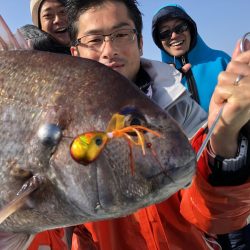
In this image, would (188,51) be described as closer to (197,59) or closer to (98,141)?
(197,59)

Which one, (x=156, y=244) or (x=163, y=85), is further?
(x=163, y=85)

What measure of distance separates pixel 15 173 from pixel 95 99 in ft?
1.46

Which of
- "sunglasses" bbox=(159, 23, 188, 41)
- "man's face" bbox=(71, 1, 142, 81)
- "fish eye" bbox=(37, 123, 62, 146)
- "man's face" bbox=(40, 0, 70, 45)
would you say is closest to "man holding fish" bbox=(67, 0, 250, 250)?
"man's face" bbox=(71, 1, 142, 81)

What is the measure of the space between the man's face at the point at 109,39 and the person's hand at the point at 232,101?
97cm

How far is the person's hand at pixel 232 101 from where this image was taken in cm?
169

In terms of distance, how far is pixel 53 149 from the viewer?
1450 mm

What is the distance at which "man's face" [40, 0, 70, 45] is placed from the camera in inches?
173

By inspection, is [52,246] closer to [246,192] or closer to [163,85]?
[246,192]

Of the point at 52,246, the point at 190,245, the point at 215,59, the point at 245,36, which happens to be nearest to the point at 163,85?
the point at 245,36

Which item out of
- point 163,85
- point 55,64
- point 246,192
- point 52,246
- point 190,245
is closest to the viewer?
point 55,64

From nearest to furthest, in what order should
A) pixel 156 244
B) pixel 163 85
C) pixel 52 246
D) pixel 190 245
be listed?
pixel 52 246 < pixel 156 244 < pixel 190 245 < pixel 163 85

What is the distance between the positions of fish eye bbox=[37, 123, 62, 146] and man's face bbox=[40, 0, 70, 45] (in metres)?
3.06

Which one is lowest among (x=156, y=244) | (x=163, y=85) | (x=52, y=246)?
(x=156, y=244)

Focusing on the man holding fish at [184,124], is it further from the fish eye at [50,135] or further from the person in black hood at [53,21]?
the person in black hood at [53,21]
